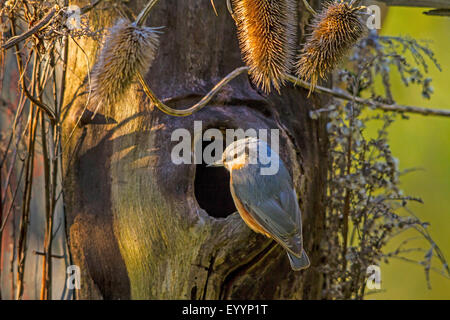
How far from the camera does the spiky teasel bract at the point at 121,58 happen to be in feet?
4.38

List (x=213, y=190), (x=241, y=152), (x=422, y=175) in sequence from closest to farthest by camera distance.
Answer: (x=241, y=152) → (x=213, y=190) → (x=422, y=175)

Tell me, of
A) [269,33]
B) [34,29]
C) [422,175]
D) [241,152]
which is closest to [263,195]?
[241,152]

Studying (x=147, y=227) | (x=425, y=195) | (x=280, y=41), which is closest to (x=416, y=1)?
(x=280, y=41)

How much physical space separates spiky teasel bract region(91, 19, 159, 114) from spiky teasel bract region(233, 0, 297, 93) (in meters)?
0.24

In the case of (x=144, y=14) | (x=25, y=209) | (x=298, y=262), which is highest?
(x=144, y=14)

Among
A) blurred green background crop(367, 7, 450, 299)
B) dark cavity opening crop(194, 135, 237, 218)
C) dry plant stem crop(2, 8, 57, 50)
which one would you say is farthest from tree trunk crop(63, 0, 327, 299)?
blurred green background crop(367, 7, 450, 299)

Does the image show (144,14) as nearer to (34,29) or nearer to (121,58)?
(121,58)

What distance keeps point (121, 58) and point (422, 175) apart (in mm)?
3032

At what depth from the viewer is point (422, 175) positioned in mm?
3875

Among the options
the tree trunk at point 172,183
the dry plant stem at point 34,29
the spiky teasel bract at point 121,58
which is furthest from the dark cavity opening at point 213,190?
the dry plant stem at point 34,29

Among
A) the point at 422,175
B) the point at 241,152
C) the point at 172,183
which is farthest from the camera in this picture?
the point at 422,175

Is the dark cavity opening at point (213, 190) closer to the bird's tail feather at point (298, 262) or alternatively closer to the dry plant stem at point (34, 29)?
the bird's tail feather at point (298, 262)

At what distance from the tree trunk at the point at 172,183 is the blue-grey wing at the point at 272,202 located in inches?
3.9

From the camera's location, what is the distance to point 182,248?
1.69 metres
